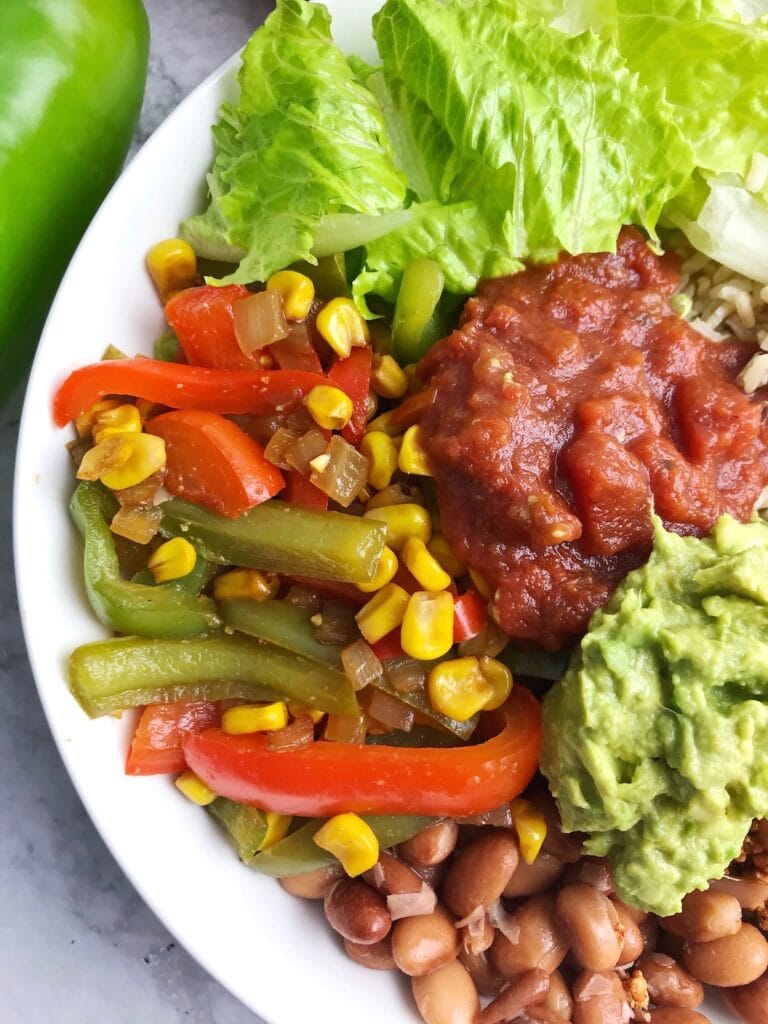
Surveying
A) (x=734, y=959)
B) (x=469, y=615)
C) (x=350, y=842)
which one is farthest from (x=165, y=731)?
(x=734, y=959)

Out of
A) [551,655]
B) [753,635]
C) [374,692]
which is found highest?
[753,635]

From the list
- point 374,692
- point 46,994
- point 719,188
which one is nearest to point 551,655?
point 374,692

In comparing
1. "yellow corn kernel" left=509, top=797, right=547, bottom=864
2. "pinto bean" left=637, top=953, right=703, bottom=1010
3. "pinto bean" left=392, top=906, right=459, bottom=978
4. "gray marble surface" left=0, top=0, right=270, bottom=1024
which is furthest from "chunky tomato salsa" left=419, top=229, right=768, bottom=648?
"gray marble surface" left=0, top=0, right=270, bottom=1024

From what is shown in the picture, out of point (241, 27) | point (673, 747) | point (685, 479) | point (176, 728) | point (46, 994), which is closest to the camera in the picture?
point (673, 747)

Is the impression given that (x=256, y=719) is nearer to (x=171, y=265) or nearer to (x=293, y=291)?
(x=293, y=291)

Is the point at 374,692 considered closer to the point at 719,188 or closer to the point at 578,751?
the point at 578,751

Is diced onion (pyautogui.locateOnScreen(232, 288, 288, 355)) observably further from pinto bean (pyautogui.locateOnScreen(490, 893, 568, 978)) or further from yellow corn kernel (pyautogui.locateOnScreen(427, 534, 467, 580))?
pinto bean (pyautogui.locateOnScreen(490, 893, 568, 978))

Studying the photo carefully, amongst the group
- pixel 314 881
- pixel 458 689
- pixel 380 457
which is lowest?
pixel 314 881

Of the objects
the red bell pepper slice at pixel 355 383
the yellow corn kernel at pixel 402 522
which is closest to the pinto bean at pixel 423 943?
the yellow corn kernel at pixel 402 522
